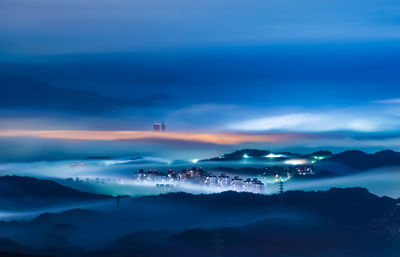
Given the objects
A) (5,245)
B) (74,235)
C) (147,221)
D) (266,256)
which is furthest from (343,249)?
(5,245)

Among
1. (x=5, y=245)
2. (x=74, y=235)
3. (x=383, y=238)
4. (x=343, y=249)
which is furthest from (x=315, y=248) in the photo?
(x=5, y=245)

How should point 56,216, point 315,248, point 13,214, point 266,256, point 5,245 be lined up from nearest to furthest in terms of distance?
point 5,245
point 266,256
point 315,248
point 56,216
point 13,214

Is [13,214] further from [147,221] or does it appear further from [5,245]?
[5,245]

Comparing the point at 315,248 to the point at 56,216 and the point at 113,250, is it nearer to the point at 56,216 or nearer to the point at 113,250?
the point at 113,250

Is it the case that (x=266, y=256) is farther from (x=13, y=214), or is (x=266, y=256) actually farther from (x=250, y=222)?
(x=13, y=214)

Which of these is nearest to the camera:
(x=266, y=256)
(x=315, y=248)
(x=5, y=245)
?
(x=5, y=245)

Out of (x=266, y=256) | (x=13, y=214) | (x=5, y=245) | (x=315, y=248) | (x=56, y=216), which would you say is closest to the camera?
(x=5, y=245)

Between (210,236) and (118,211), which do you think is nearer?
(210,236)

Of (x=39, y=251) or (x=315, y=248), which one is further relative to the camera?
(x=315, y=248)

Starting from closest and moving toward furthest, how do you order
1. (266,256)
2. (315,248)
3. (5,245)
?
(5,245)
(266,256)
(315,248)
